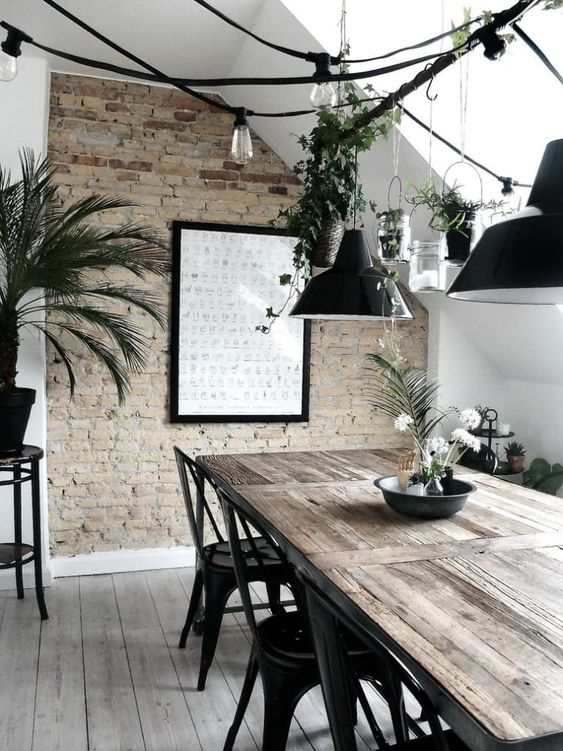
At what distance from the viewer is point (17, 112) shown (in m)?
3.62

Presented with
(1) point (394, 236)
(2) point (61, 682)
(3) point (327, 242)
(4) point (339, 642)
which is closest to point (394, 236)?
(1) point (394, 236)

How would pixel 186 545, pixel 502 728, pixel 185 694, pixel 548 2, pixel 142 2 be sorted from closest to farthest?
pixel 502 728, pixel 548 2, pixel 185 694, pixel 142 2, pixel 186 545

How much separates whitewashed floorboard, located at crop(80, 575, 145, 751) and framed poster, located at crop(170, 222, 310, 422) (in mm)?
1134

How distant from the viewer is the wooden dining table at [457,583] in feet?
3.71

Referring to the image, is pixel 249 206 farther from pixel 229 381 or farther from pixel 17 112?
pixel 17 112

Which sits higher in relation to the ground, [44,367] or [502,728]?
[44,367]

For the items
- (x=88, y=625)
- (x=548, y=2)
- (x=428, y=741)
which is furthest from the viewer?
(x=88, y=625)

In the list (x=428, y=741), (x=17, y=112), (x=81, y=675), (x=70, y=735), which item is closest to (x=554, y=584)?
(x=428, y=741)

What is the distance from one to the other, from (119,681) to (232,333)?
2123mm

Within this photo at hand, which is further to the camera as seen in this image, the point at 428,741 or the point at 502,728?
the point at 428,741

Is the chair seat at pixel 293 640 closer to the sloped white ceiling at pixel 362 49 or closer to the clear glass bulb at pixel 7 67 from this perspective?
the clear glass bulb at pixel 7 67

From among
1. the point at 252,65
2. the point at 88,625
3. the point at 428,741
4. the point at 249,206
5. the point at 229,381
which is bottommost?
the point at 88,625

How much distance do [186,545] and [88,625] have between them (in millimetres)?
983

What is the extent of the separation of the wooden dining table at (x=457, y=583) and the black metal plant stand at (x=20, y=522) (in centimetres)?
108
